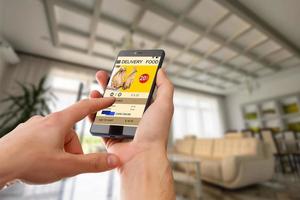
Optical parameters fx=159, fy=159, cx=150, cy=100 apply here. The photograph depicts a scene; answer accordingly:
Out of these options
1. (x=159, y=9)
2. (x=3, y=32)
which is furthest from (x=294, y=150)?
(x=3, y=32)

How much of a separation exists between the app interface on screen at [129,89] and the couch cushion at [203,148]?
3371 mm

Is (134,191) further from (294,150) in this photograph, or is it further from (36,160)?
(294,150)

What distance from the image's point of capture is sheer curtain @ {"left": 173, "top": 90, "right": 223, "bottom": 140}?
19.9 feet

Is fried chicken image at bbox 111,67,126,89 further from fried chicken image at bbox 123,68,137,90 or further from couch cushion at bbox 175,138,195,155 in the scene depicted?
couch cushion at bbox 175,138,195,155

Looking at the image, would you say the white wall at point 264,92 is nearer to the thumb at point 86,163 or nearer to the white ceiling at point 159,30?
the white ceiling at point 159,30

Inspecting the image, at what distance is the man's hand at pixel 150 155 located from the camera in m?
0.36

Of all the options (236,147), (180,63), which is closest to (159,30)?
(180,63)

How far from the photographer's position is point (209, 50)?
12.5 feet

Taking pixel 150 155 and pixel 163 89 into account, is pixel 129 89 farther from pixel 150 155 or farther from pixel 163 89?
pixel 150 155

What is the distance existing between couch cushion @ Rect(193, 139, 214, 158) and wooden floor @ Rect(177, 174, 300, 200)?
0.94 m

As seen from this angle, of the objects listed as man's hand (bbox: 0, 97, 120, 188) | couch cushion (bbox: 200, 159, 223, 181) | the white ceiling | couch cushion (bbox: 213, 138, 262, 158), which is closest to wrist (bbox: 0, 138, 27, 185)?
man's hand (bbox: 0, 97, 120, 188)

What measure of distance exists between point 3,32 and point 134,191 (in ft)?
13.1

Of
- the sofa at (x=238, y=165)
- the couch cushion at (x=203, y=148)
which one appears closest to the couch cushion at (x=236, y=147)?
the sofa at (x=238, y=165)

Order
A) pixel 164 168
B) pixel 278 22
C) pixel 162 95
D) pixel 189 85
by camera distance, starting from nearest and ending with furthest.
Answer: pixel 164 168, pixel 162 95, pixel 278 22, pixel 189 85
